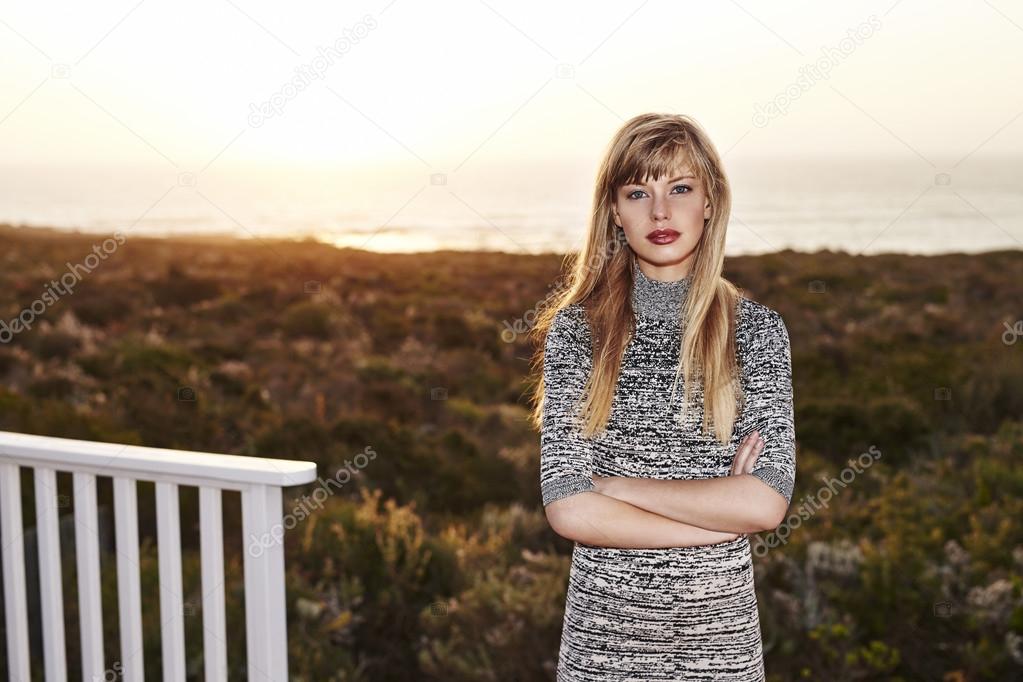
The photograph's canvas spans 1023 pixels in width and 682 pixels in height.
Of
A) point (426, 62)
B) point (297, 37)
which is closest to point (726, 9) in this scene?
point (426, 62)

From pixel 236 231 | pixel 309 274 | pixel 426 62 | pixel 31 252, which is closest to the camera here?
pixel 426 62

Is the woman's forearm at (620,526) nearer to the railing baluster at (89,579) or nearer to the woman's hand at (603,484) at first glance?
the woman's hand at (603,484)

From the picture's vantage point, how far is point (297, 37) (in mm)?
6887

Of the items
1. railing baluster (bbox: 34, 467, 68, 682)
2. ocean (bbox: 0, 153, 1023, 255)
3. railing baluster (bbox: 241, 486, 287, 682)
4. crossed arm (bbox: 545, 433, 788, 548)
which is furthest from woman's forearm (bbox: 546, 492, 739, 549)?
ocean (bbox: 0, 153, 1023, 255)

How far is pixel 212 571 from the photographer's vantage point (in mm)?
1878

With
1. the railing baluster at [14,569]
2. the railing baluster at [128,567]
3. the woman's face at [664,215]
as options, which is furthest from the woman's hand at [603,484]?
the railing baluster at [14,569]

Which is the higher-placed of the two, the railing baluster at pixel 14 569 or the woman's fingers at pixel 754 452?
the woman's fingers at pixel 754 452

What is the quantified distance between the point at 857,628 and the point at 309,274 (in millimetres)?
12860

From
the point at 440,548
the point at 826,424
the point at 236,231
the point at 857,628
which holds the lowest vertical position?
the point at 857,628

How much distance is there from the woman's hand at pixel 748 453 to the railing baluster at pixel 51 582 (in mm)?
1471

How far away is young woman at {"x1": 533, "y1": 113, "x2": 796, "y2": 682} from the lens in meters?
1.53

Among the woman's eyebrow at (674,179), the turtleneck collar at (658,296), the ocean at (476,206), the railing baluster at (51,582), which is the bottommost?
the railing baluster at (51,582)

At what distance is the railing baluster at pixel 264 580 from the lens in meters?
1.79

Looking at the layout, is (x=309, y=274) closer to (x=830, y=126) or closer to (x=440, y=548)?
(x=830, y=126)
